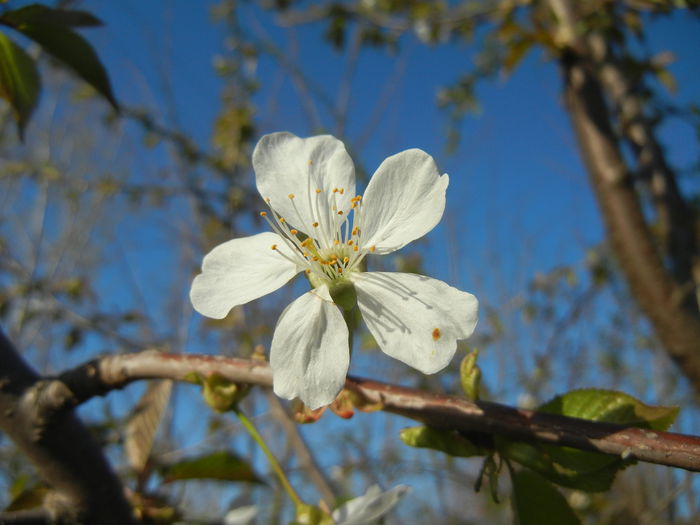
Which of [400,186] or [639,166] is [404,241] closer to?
[400,186]

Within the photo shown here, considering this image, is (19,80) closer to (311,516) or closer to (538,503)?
(311,516)

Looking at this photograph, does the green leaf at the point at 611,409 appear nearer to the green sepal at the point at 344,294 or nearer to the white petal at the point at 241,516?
the green sepal at the point at 344,294

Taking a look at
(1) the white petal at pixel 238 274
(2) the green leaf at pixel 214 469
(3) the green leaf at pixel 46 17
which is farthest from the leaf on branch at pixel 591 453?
(3) the green leaf at pixel 46 17

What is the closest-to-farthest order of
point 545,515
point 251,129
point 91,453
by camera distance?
point 545,515 < point 91,453 < point 251,129

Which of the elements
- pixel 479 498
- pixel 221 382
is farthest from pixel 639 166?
pixel 479 498

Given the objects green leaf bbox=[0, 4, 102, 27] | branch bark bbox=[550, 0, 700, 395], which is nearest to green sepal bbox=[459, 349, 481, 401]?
green leaf bbox=[0, 4, 102, 27]

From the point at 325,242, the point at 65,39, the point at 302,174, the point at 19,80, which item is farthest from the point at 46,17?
the point at 325,242

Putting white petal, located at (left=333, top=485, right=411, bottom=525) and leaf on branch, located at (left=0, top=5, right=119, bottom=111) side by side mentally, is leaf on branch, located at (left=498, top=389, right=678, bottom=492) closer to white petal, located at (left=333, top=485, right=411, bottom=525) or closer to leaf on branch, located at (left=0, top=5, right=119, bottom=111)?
white petal, located at (left=333, top=485, right=411, bottom=525)
